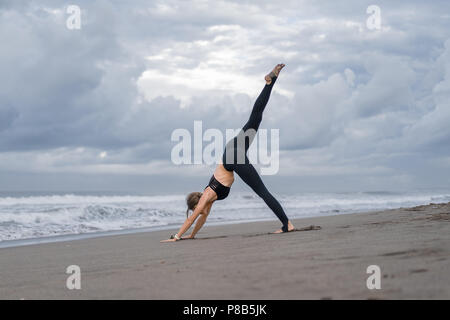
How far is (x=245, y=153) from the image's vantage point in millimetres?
6215

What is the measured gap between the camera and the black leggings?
19.8 ft

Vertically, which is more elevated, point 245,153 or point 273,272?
point 245,153

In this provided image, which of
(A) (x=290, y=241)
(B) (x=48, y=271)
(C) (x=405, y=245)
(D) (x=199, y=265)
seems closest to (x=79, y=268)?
(B) (x=48, y=271)

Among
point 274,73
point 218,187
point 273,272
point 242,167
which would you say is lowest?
point 273,272

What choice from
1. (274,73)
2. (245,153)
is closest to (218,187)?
(245,153)

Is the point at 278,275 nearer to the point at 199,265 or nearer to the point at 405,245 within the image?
the point at 199,265

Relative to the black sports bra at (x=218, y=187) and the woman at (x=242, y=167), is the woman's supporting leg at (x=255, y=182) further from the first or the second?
the black sports bra at (x=218, y=187)

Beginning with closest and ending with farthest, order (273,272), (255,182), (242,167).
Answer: (273,272) < (242,167) < (255,182)

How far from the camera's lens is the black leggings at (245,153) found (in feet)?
19.8

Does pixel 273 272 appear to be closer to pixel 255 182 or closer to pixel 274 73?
pixel 255 182
